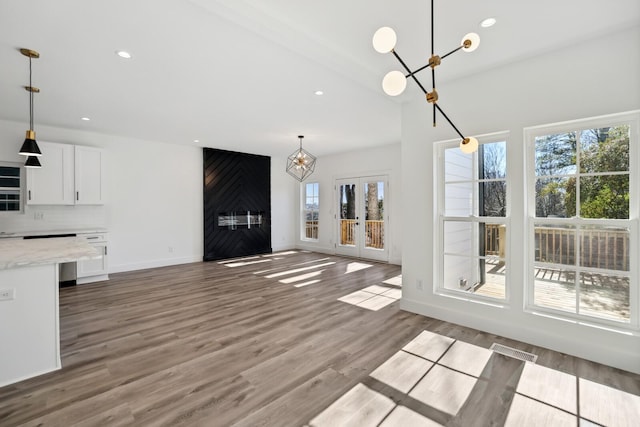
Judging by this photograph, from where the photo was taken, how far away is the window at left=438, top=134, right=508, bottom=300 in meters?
3.17

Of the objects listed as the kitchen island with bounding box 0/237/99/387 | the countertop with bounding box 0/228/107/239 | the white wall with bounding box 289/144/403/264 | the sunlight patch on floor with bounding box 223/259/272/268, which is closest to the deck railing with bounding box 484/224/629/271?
the white wall with bounding box 289/144/403/264

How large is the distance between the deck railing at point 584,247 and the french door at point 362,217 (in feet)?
13.4

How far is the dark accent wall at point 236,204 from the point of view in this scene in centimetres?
729

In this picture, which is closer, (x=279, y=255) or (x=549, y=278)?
(x=549, y=278)

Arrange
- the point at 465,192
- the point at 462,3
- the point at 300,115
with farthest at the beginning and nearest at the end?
the point at 300,115 → the point at 465,192 → the point at 462,3

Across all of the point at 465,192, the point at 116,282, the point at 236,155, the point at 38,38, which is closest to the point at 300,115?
the point at 465,192

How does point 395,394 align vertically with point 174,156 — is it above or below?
below

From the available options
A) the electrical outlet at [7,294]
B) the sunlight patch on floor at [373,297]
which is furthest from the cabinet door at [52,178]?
the sunlight patch on floor at [373,297]

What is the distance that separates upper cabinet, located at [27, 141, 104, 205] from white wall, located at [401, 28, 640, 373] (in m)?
5.51

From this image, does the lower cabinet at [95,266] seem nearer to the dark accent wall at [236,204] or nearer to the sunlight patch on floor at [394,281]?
the dark accent wall at [236,204]

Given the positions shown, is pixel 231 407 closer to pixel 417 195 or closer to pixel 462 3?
pixel 417 195

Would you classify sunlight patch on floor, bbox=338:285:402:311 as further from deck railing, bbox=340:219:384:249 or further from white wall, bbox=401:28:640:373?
deck railing, bbox=340:219:384:249

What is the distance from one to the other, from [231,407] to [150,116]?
14.7 feet

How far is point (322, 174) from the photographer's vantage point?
8531mm
